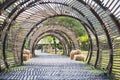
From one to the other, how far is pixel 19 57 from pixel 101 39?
555 centimetres

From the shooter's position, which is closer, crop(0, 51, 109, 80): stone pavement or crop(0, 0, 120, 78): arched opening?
crop(0, 51, 109, 80): stone pavement

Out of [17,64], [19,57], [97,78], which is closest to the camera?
[97,78]

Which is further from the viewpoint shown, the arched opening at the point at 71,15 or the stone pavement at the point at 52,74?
the arched opening at the point at 71,15

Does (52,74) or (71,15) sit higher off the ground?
(71,15)

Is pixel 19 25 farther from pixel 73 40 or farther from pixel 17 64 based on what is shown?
pixel 73 40

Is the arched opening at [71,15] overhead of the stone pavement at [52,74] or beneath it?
Answer: overhead

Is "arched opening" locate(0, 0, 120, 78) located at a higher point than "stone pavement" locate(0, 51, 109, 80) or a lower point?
higher

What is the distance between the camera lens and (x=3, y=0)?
941 cm

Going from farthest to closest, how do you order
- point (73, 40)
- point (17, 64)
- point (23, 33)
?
point (73, 40), point (23, 33), point (17, 64)

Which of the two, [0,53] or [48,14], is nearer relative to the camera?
[0,53]

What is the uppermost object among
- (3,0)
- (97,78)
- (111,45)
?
(3,0)

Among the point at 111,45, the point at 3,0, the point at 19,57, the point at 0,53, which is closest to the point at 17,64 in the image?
the point at 19,57

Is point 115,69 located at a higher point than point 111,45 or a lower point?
lower

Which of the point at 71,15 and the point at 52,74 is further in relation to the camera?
the point at 71,15
